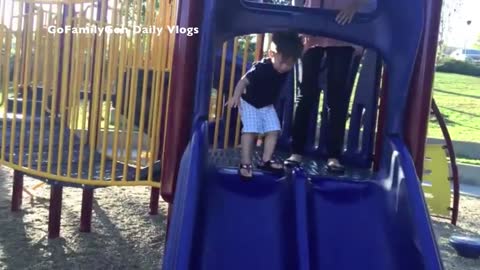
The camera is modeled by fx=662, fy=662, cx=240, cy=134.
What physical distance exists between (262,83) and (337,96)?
49 centimetres

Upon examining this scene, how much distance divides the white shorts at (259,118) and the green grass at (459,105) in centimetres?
960

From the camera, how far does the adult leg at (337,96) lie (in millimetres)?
3617

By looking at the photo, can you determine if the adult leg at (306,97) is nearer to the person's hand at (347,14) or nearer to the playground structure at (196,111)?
the playground structure at (196,111)

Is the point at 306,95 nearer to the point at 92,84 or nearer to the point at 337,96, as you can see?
the point at 337,96

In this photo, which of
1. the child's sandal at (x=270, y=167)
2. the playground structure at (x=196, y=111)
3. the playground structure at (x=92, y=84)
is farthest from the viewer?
the playground structure at (x=92, y=84)

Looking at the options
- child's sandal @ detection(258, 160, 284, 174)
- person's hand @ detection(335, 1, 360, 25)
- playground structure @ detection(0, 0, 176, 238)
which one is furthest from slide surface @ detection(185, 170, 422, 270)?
playground structure @ detection(0, 0, 176, 238)

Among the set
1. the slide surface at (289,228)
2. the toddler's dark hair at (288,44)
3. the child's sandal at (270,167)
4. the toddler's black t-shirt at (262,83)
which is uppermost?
the toddler's dark hair at (288,44)

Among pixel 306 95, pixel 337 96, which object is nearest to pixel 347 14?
pixel 337 96

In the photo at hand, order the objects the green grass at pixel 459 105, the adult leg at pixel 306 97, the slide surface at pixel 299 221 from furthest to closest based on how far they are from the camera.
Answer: the green grass at pixel 459 105 → the adult leg at pixel 306 97 → the slide surface at pixel 299 221

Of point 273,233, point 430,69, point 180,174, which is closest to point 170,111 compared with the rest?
point 180,174

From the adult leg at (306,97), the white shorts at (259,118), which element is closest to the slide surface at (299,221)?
the white shorts at (259,118)

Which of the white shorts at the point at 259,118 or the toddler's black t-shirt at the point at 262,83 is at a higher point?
the toddler's black t-shirt at the point at 262,83

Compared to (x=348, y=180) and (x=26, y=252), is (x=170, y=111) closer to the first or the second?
(x=348, y=180)

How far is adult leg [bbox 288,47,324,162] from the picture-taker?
373cm
